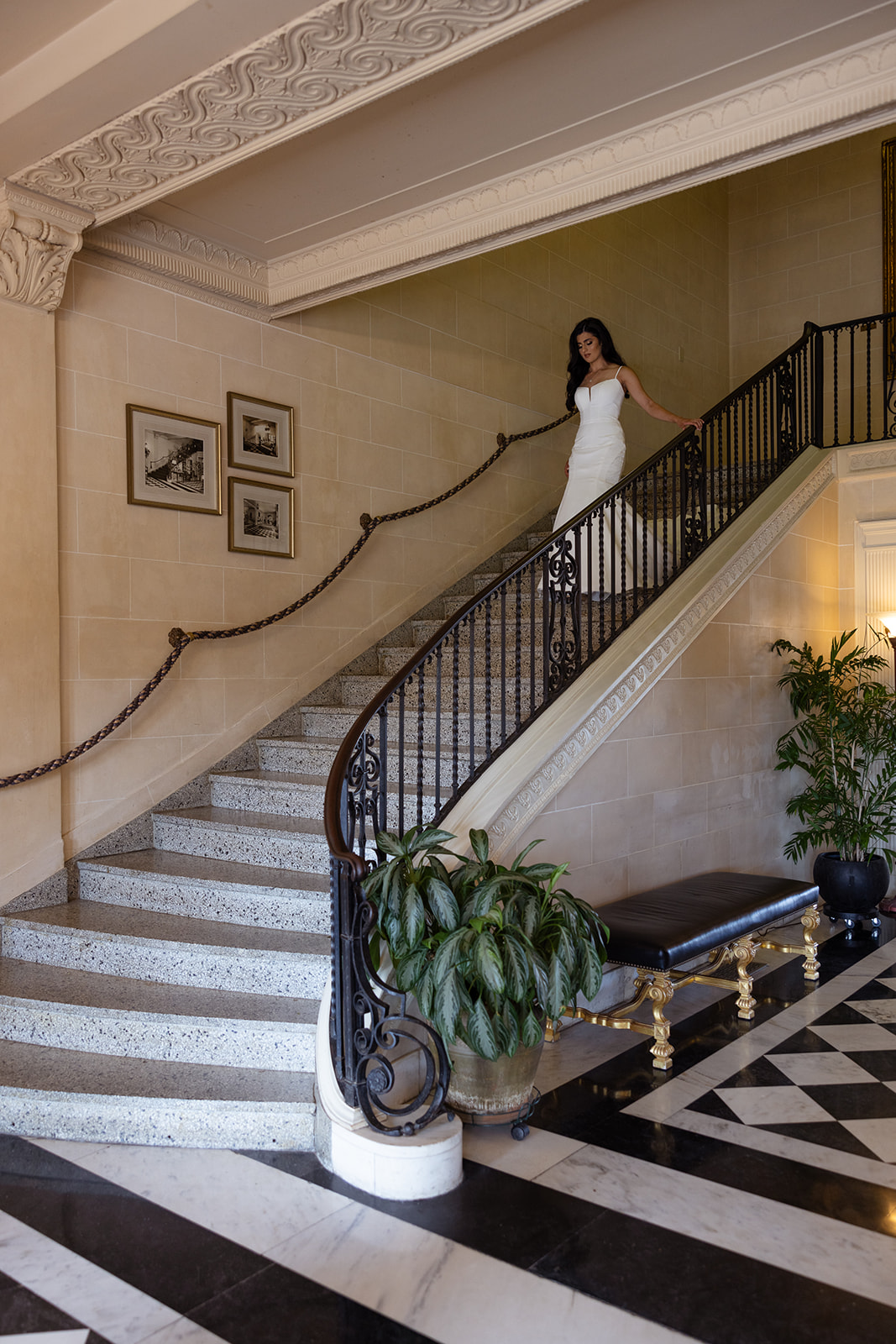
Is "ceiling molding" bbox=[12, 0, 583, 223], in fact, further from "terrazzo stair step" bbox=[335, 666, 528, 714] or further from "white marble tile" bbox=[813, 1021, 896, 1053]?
"white marble tile" bbox=[813, 1021, 896, 1053]

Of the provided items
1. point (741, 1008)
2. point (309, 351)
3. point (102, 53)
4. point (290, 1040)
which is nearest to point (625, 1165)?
→ point (290, 1040)

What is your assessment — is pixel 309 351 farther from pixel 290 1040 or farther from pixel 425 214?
pixel 290 1040

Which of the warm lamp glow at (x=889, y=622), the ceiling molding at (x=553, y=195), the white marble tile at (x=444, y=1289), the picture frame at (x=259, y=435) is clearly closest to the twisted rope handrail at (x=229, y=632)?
the picture frame at (x=259, y=435)

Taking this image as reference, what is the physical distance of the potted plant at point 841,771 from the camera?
586 centimetres

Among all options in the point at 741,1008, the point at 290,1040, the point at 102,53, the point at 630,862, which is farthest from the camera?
the point at 630,862

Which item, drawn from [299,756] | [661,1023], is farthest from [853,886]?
[299,756]

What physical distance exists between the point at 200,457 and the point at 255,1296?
147 inches

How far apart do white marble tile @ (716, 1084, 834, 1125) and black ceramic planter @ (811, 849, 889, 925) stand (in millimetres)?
2538

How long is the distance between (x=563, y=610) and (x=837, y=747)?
273cm

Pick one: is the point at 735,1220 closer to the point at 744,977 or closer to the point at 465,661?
the point at 744,977

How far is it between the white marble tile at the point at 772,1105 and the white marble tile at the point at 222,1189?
1.41m

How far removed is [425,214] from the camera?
4.49m

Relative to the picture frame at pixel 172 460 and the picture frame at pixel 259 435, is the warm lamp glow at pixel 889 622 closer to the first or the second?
the picture frame at pixel 259 435

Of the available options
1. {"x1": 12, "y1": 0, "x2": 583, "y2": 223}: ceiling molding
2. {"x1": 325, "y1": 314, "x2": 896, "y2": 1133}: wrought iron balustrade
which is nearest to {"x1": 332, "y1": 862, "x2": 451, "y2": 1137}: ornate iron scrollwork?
{"x1": 325, "y1": 314, "x2": 896, "y2": 1133}: wrought iron balustrade
